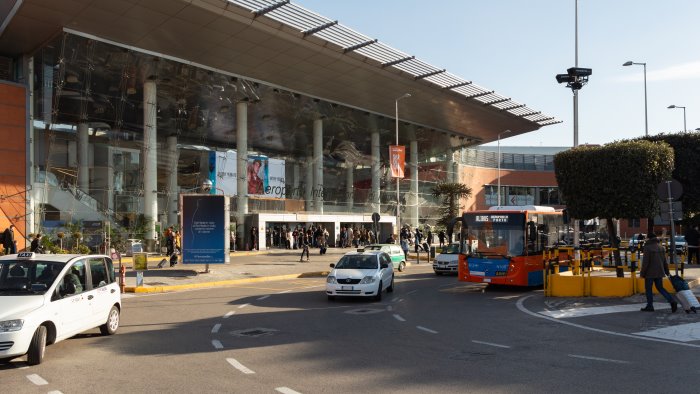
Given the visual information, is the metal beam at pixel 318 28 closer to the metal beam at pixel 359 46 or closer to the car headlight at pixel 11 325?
the metal beam at pixel 359 46

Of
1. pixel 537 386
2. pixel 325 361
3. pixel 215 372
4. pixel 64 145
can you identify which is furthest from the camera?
pixel 64 145

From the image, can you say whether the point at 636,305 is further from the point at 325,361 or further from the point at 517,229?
the point at 325,361

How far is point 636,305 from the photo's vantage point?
1545 centimetres

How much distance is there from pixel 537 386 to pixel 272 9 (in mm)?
29806

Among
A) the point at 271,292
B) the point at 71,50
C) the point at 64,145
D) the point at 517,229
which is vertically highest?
the point at 71,50

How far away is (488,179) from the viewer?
3130 inches

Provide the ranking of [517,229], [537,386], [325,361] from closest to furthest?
[537,386], [325,361], [517,229]

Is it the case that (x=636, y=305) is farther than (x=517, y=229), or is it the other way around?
(x=517, y=229)

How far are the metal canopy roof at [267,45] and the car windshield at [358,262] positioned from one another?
18633 mm

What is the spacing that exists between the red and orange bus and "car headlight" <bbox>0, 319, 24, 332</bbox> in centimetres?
1458

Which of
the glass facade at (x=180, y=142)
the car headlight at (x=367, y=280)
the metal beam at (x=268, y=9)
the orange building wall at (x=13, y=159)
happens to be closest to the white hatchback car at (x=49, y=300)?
the car headlight at (x=367, y=280)

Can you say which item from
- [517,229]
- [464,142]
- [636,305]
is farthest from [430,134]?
[636,305]

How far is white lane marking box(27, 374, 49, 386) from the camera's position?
7852 millimetres

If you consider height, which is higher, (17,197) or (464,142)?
(464,142)
